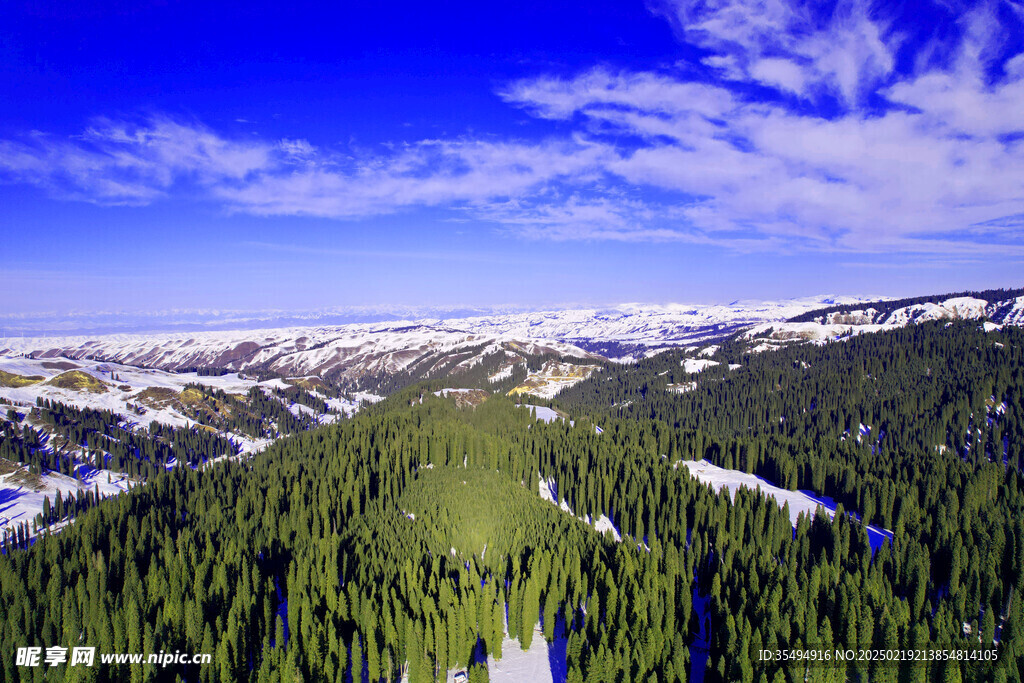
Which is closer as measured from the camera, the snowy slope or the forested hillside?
the forested hillside

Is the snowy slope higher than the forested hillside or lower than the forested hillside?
lower

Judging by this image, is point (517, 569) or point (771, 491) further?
point (771, 491)

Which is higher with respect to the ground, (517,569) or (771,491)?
(517,569)

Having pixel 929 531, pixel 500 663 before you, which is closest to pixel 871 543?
pixel 929 531

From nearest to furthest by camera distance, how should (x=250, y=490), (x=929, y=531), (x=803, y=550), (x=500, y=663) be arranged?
(x=500, y=663) < (x=803, y=550) < (x=929, y=531) < (x=250, y=490)

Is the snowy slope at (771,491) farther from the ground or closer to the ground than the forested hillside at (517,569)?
closer to the ground

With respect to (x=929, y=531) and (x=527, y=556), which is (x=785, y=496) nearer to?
(x=929, y=531)

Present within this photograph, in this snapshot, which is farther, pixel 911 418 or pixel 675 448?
pixel 911 418

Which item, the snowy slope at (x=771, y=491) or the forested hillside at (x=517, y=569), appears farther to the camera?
the snowy slope at (x=771, y=491)
